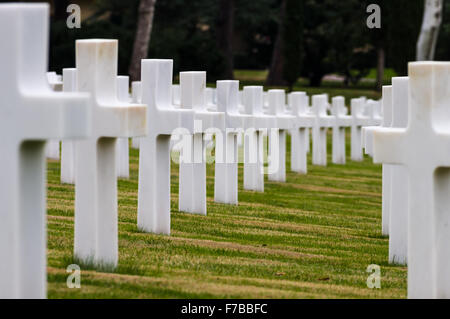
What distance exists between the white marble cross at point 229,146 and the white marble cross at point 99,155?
5.23m

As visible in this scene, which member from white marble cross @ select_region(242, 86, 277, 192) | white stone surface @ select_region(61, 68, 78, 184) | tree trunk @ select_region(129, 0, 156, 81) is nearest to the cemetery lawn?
white stone surface @ select_region(61, 68, 78, 184)

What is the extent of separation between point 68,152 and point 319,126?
29.8ft

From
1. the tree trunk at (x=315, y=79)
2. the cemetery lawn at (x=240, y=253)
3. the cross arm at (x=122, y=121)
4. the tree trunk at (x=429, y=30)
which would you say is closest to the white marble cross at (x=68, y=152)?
the cemetery lawn at (x=240, y=253)

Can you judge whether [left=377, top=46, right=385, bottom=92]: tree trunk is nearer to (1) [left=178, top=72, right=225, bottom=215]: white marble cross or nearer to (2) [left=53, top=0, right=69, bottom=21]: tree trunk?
(2) [left=53, top=0, right=69, bottom=21]: tree trunk

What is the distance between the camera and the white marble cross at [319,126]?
19828 millimetres

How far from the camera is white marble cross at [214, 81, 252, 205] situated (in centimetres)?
1161

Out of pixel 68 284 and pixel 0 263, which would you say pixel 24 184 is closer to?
pixel 0 263

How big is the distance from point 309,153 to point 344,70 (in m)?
30.0

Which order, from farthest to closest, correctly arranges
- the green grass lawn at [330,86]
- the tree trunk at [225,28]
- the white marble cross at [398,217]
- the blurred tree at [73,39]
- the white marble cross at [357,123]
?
1. the tree trunk at [225,28]
2. the green grass lawn at [330,86]
3. the blurred tree at [73,39]
4. the white marble cross at [357,123]
5. the white marble cross at [398,217]

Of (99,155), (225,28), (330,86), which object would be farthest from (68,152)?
(330,86)

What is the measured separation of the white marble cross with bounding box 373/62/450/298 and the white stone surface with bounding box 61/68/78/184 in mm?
5740

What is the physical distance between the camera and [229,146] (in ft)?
39.2

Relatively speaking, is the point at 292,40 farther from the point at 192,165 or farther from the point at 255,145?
the point at 192,165

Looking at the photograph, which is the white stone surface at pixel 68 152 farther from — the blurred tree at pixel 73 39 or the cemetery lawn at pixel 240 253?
the blurred tree at pixel 73 39
